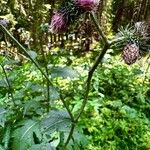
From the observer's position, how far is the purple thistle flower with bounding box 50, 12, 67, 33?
192cm

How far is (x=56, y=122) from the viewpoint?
2.47m

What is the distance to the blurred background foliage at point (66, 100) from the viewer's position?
2.96 m

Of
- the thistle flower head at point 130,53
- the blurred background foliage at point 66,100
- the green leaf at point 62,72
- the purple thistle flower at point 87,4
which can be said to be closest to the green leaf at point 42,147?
the blurred background foliage at point 66,100

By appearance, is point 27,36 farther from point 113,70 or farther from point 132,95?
point 132,95

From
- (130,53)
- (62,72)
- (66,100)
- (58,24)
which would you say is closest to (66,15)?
(58,24)

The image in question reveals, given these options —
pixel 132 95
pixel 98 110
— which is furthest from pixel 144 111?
pixel 98 110

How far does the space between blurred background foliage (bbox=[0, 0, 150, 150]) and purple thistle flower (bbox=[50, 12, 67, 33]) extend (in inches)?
3.1

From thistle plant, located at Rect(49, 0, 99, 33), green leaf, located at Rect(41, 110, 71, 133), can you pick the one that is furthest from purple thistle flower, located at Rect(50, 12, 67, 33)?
green leaf, located at Rect(41, 110, 71, 133)

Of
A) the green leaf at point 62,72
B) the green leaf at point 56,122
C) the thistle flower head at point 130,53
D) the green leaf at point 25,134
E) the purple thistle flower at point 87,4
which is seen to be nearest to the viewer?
the purple thistle flower at point 87,4

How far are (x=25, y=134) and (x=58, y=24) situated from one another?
46.7 inches

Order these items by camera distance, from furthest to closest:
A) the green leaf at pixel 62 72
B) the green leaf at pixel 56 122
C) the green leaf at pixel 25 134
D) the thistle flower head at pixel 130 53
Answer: the green leaf at pixel 62 72, the green leaf at pixel 25 134, the green leaf at pixel 56 122, the thistle flower head at pixel 130 53

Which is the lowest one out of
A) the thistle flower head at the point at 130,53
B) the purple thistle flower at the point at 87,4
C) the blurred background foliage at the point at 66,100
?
the blurred background foliage at the point at 66,100

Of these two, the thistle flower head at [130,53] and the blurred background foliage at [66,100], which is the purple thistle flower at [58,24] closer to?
the blurred background foliage at [66,100]

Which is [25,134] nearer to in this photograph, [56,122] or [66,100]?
[56,122]
